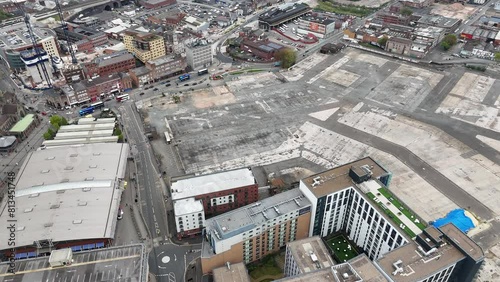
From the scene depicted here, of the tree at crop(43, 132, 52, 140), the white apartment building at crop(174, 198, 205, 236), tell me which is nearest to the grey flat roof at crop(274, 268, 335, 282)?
the white apartment building at crop(174, 198, 205, 236)

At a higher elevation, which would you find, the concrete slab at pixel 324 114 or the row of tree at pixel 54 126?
the row of tree at pixel 54 126

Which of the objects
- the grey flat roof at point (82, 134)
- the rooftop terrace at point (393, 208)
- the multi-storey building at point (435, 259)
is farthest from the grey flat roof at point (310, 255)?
the grey flat roof at point (82, 134)

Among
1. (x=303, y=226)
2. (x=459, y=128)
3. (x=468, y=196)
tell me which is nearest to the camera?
(x=303, y=226)

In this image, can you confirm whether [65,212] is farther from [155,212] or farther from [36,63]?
[36,63]

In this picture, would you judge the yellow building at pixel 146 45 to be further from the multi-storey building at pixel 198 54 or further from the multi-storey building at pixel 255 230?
the multi-storey building at pixel 255 230

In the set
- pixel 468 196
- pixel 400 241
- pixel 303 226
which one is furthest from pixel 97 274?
pixel 468 196

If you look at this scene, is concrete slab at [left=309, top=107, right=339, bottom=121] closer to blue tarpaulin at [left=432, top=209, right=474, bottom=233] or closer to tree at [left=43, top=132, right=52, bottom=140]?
blue tarpaulin at [left=432, top=209, right=474, bottom=233]

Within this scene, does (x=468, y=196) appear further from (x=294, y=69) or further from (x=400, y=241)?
(x=294, y=69)
